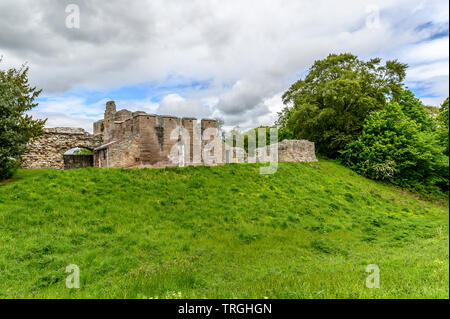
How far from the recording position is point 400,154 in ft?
81.3

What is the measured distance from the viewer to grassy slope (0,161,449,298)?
5309 mm

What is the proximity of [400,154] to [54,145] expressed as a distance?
109 feet

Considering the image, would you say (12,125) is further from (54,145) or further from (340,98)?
(340,98)

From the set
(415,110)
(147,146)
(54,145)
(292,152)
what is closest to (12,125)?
(147,146)

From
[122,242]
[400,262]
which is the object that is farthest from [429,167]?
[122,242]

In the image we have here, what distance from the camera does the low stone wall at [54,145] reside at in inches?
822

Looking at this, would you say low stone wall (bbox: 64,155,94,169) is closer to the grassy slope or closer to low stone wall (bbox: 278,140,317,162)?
the grassy slope

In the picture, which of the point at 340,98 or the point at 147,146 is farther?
the point at 340,98

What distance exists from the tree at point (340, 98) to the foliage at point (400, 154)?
2.39 meters

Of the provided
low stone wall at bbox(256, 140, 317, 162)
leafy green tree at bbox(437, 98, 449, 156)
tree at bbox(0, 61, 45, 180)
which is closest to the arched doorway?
tree at bbox(0, 61, 45, 180)

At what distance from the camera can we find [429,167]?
928 inches
